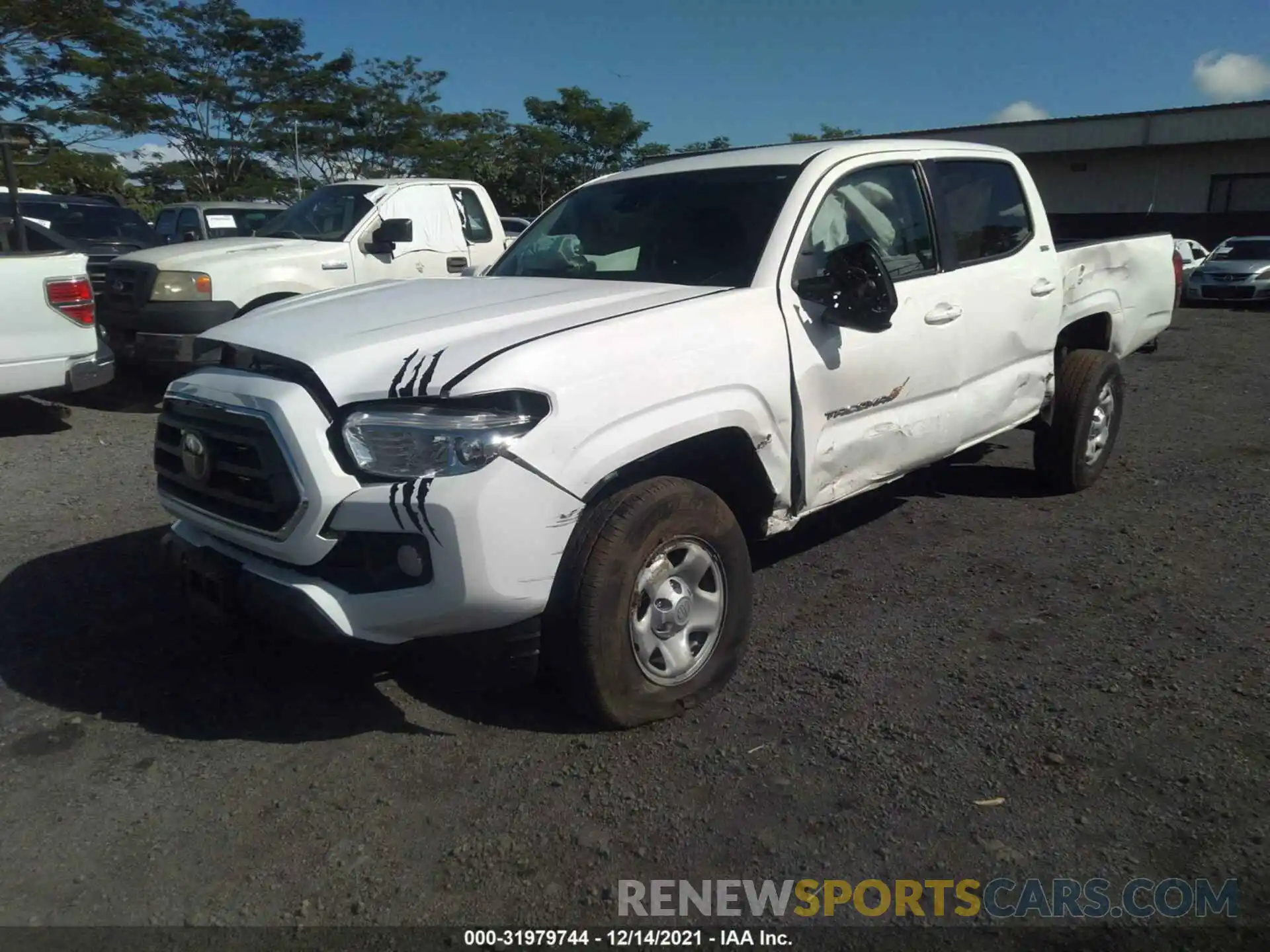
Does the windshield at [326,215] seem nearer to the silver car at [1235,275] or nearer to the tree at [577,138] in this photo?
the silver car at [1235,275]

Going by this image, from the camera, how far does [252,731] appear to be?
3.38 metres

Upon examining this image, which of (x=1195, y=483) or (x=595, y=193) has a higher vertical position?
(x=595, y=193)

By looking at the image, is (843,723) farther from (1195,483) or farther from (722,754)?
(1195,483)

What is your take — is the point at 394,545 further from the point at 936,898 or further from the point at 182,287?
the point at 182,287

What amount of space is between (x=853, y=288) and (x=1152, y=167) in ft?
106

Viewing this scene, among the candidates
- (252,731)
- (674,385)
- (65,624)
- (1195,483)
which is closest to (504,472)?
(674,385)

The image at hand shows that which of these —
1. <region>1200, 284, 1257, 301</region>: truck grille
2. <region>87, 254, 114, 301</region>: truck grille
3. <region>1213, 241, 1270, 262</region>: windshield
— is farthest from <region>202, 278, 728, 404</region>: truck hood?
<region>1213, 241, 1270, 262</region>: windshield

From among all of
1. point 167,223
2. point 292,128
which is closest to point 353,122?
point 292,128

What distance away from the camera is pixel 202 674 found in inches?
148

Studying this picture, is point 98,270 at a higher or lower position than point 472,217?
lower

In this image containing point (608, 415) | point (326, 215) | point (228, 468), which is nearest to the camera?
point (608, 415)

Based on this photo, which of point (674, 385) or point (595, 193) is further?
point (595, 193)

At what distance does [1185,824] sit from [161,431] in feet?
11.2

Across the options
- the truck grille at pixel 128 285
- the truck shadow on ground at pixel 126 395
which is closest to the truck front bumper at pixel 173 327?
the truck grille at pixel 128 285
